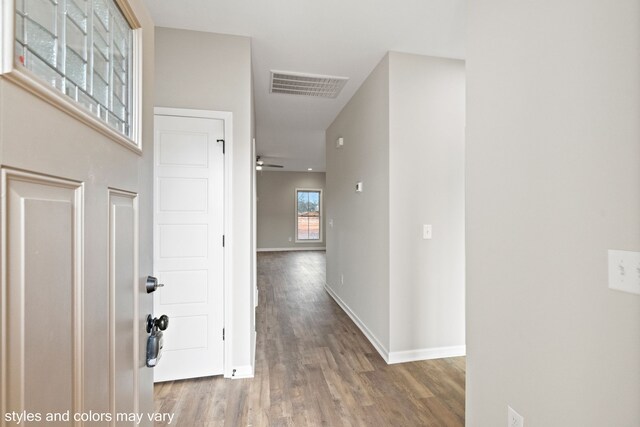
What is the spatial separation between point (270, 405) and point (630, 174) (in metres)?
2.22

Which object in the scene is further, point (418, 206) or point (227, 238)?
point (418, 206)

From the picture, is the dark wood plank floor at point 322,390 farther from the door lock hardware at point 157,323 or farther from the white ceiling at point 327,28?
the white ceiling at point 327,28

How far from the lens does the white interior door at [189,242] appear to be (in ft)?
7.29

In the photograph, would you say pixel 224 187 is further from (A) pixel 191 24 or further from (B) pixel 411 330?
(B) pixel 411 330

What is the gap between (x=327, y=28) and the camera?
2.27m

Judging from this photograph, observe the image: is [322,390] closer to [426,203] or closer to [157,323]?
[157,323]

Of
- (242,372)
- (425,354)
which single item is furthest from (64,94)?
(425,354)

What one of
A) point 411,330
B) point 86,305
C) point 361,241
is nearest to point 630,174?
point 86,305

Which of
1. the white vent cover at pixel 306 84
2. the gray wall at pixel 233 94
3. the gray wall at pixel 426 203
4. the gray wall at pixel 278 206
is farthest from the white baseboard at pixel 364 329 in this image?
the gray wall at pixel 278 206

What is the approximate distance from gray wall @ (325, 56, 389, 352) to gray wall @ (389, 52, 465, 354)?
0.32ft

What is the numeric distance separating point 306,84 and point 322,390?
305cm

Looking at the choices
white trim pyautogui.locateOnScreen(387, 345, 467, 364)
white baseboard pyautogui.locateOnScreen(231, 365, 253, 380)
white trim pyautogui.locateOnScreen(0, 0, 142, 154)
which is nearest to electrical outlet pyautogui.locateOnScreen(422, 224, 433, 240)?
white trim pyautogui.locateOnScreen(387, 345, 467, 364)

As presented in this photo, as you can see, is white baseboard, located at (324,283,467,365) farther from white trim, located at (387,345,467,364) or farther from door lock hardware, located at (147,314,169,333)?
door lock hardware, located at (147,314,169,333)

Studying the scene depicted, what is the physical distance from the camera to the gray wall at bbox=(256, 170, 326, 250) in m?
9.98
